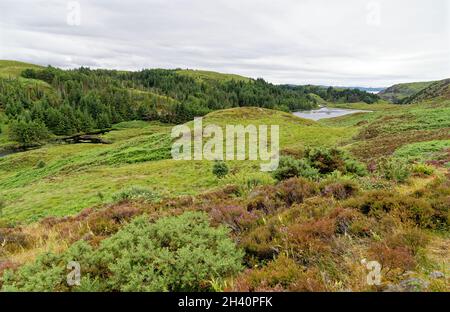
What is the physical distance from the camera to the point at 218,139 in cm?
4819

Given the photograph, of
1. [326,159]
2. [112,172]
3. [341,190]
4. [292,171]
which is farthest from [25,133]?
[341,190]

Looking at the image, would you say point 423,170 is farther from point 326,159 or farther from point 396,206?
point 396,206

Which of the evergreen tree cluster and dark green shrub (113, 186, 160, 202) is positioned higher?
the evergreen tree cluster

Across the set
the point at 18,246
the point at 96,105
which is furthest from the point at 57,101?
the point at 18,246

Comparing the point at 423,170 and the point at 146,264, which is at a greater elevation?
the point at 423,170

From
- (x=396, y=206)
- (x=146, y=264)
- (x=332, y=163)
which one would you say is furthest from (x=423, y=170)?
(x=146, y=264)

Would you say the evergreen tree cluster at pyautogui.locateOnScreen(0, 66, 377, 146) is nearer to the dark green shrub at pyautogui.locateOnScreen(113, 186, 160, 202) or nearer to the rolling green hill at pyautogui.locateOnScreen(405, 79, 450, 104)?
the rolling green hill at pyautogui.locateOnScreen(405, 79, 450, 104)

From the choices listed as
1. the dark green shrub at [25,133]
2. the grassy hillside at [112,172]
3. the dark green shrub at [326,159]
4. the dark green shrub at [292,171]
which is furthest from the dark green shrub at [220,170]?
the dark green shrub at [25,133]

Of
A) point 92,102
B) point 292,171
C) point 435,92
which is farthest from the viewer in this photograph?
point 92,102

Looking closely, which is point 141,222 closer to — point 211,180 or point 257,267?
point 257,267

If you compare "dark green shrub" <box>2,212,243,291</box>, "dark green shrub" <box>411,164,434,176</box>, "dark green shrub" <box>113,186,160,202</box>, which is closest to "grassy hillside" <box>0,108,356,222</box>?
"dark green shrub" <box>113,186,160,202</box>

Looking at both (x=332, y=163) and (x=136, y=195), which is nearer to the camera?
(x=136, y=195)

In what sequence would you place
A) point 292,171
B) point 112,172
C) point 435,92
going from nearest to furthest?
point 292,171, point 112,172, point 435,92

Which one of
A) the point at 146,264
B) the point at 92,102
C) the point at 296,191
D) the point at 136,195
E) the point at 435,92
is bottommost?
the point at 136,195
